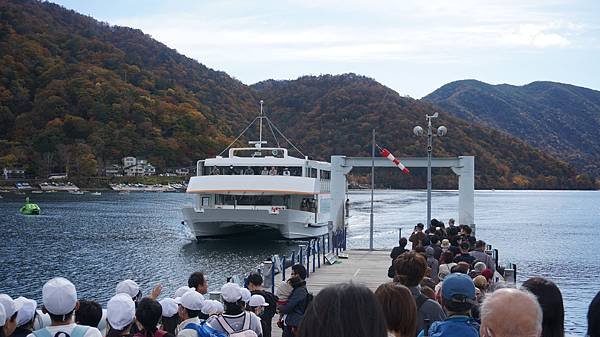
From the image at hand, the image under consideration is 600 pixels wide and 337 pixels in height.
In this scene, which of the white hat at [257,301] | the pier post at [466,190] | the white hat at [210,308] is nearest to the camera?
the white hat at [210,308]

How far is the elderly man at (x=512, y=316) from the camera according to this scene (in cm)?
320

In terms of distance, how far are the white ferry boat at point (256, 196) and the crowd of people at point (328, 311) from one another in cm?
2868

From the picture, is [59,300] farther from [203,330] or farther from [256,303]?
[256,303]

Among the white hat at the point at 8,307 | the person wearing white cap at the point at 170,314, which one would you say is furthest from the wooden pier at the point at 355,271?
the white hat at the point at 8,307

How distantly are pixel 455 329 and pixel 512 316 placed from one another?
1.38 metres

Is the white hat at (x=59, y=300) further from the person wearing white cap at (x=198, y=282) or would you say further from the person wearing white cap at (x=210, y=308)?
the person wearing white cap at (x=198, y=282)

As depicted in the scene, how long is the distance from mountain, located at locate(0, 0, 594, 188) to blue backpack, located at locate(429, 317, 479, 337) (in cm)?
10999

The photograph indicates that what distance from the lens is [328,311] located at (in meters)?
2.59

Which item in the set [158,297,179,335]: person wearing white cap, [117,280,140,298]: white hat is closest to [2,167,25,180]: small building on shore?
[117,280,140,298]: white hat

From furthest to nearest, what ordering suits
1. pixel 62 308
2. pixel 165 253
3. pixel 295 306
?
pixel 165 253, pixel 295 306, pixel 62 308

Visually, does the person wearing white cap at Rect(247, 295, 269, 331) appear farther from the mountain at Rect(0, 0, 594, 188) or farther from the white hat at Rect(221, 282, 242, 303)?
the mountain at Rect(0, 0, 594, 188)

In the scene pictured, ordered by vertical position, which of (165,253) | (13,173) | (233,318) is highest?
(13,173)

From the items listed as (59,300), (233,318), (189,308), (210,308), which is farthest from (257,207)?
(59,300)

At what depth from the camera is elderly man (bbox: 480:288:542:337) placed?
10.5 feet
